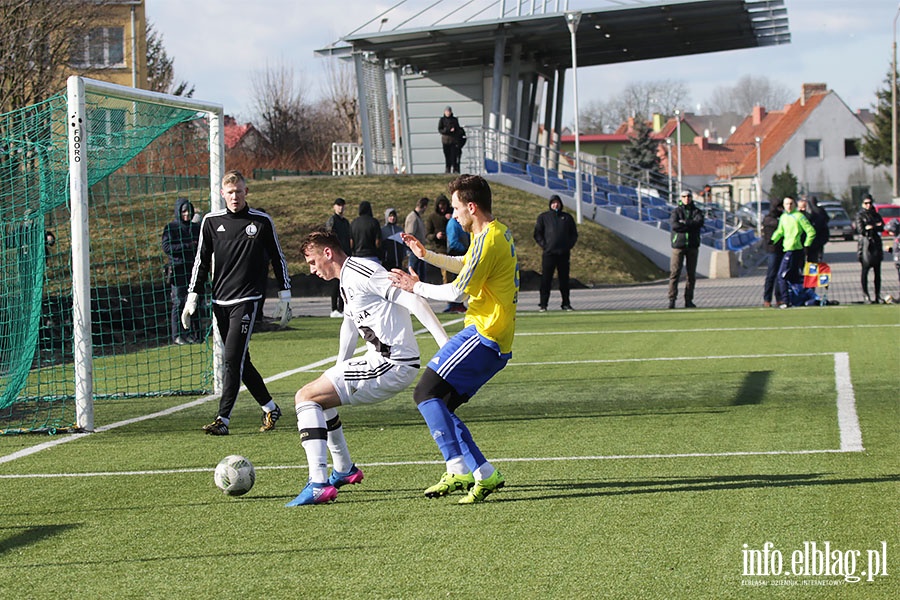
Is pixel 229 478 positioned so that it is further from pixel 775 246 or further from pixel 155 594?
pixel 775 246

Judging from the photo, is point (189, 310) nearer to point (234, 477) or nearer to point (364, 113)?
point (234, 477)

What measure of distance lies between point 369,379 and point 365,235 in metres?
13.0

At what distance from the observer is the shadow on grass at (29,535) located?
5.95m

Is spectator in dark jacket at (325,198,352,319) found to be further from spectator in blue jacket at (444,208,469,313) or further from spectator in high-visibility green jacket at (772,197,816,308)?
spectator in high-visibility green jacket at (772,197,816,308)

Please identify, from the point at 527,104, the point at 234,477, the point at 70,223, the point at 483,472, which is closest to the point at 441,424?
the point at 483,472

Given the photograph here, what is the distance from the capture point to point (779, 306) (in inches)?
842

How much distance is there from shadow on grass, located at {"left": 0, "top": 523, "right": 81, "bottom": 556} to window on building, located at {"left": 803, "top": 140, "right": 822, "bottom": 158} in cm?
8576

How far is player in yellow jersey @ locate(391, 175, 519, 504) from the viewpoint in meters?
6.55

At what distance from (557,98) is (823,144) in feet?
149

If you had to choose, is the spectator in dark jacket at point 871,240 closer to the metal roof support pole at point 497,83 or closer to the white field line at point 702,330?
the white field line at point 702,330

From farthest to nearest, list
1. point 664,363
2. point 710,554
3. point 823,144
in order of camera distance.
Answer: point 823,144
point 664,363
point 710,554

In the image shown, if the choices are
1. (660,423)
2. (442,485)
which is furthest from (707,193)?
(442,485)

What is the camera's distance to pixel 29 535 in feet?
20.2

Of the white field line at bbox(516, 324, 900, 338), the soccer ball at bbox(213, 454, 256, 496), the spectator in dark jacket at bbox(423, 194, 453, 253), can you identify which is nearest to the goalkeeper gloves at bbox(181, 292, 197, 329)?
the soccer ball at bbox(213, 454, 256, 496)
